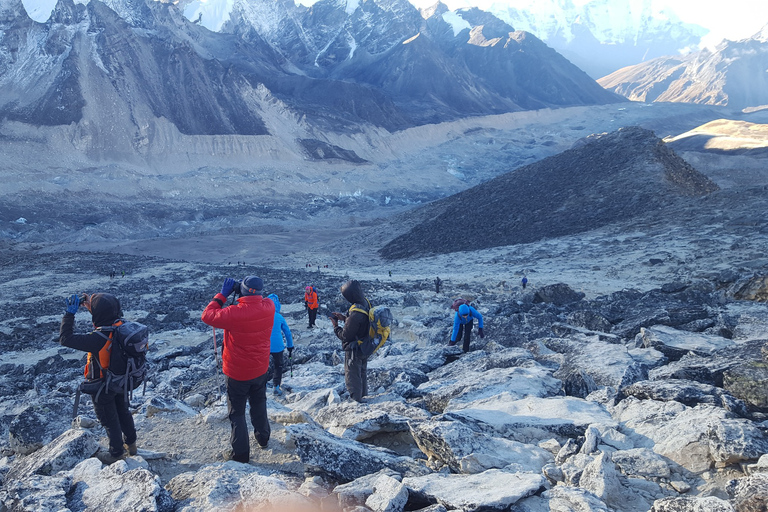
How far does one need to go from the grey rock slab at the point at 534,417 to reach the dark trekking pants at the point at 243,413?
1.42m

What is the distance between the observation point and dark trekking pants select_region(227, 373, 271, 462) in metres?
3.85

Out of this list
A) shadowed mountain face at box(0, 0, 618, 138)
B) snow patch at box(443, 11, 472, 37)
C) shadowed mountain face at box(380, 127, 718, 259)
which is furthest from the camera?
snow patch at box(443, 11, 472, 37)

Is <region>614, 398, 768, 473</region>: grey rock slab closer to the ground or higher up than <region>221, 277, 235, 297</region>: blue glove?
closer to the ground

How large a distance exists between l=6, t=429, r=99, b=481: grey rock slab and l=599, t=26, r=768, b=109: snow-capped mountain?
149 meters

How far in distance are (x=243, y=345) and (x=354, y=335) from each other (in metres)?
1.33

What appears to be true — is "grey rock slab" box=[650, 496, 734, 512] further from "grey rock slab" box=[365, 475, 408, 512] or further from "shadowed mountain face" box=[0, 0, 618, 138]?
"shadowed mountain face" box=[0, 0, 618, 138]

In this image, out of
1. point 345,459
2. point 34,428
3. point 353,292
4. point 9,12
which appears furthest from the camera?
point 9,12

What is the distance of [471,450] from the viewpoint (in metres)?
3.48

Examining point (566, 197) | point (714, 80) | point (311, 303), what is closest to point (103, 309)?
point (311, 303)

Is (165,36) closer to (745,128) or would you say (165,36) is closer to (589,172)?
(589,172)

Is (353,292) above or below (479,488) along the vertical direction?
above

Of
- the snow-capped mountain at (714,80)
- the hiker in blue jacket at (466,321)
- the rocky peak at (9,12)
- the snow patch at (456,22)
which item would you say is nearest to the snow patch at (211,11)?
the snow patch at (456,22)

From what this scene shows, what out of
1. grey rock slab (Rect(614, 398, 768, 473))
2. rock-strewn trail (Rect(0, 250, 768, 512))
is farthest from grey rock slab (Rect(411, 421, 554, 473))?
grey rock slab (Rect(614, 398, 768, 473))

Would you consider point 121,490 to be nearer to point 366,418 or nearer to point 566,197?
point 366,418
